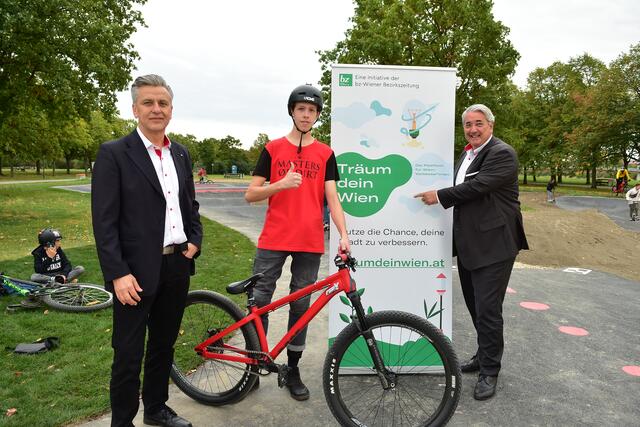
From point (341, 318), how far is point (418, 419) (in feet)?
3.17

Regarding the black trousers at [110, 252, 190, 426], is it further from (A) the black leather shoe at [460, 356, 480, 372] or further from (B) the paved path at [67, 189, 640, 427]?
(A) the black leather shoe at [460, 356, 480, 372]

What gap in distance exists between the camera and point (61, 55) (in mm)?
13570

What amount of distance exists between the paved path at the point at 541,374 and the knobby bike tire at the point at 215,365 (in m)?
0.09

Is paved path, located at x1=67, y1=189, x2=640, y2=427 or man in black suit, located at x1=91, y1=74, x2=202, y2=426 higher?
man in black suit, located at x1=91, y1=74, x2=202, y2=426

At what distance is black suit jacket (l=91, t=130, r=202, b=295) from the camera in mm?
2273

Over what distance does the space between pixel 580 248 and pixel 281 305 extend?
30.0ft

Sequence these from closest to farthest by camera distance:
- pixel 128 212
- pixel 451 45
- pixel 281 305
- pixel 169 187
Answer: pixel 128 212 → pixel 169 187 → pixel 281 305 → pixel 451 45

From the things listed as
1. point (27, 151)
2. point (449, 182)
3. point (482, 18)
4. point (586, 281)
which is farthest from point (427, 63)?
point (27, 151)

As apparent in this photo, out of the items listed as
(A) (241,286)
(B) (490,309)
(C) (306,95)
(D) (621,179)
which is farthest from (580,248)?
(D) (621,179)

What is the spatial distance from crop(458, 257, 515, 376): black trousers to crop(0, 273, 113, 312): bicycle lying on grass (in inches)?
163

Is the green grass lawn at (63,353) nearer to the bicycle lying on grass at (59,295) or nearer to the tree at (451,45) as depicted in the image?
the bicycle lying on grass at (59,295)

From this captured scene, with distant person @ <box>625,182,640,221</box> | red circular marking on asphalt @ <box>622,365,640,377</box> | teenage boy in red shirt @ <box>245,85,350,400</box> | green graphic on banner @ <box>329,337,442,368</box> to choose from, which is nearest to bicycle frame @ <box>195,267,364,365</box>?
Answer: teenage boy in red shirt @ <box>245,85,350,400</box>

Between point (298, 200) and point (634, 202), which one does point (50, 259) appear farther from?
point (634, 202)

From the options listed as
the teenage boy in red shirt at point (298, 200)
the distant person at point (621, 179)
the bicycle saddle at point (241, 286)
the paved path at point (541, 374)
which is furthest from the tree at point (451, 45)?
the bicycle saddle at point (241, 286)
